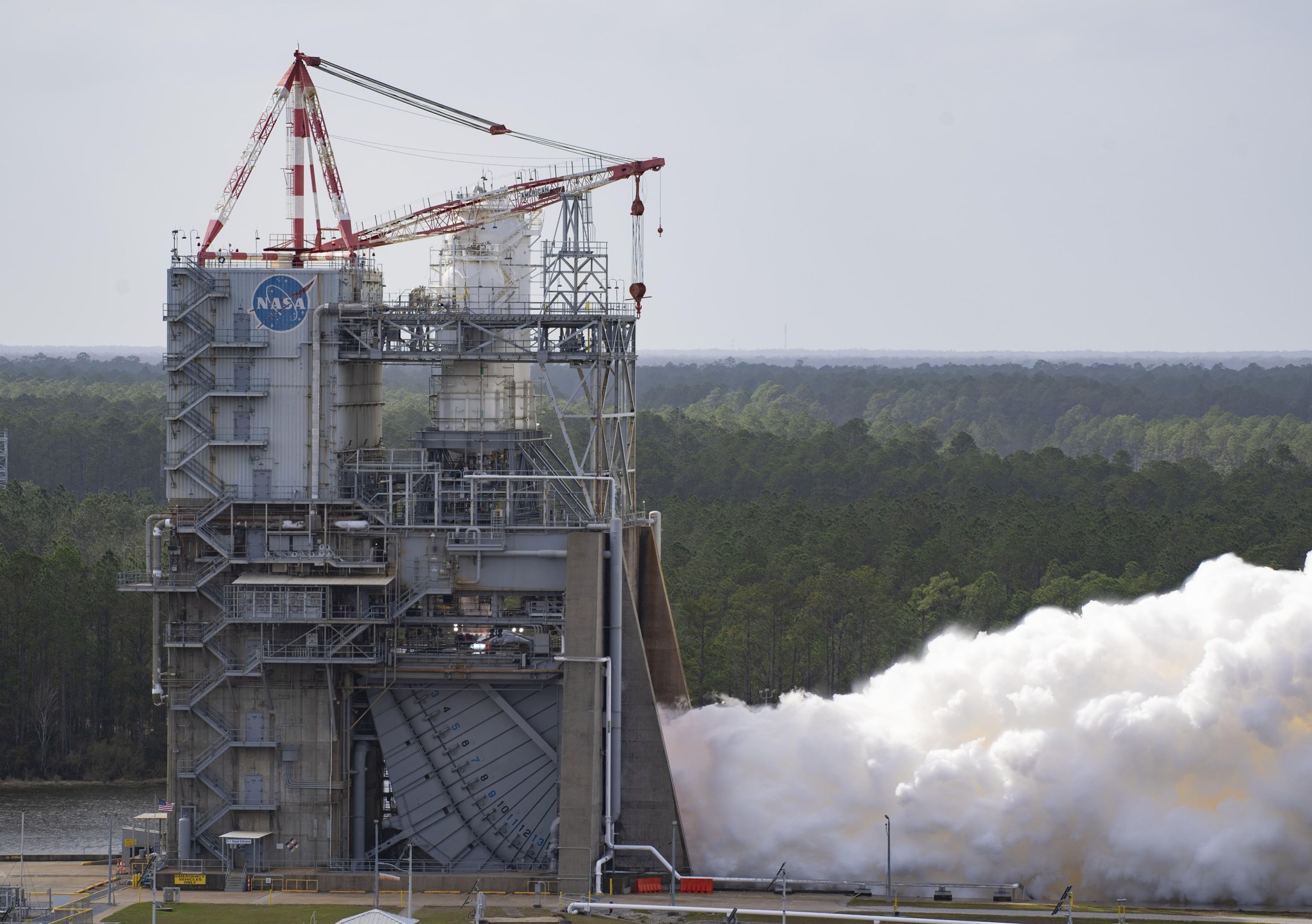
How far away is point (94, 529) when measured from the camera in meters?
140

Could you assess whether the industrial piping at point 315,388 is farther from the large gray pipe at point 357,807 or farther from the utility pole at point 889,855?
the utility pole at point 889,855

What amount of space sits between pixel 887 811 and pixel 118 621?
5948 centimetres

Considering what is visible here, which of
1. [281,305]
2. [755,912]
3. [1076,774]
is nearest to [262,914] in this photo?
[755,912]

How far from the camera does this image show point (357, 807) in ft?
221

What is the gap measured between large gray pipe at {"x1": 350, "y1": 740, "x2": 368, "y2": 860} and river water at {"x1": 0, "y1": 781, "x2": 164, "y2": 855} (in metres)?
16.3

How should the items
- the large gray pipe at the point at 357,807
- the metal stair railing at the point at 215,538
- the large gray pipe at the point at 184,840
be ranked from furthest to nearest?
1. the large gray pipe at the point at 357,807
2. the metal stair railing at the point at 215,538
3. the large gray pipe at the point at 184,840

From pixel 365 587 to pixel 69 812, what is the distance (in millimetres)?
35070

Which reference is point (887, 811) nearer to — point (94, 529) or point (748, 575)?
point (748, 575)

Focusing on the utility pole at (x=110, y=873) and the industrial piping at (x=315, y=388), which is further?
the industrial piping at (x=315, y=388)

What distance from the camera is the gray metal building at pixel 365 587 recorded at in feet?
217

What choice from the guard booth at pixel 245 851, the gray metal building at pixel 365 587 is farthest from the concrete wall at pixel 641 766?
the guard booth at pixel 245 851

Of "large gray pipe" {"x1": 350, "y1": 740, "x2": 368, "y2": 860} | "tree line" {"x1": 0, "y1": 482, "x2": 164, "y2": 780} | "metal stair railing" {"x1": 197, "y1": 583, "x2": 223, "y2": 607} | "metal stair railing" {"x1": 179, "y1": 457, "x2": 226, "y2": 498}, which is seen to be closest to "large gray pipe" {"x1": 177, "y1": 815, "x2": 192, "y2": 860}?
"large gray pipe" {"x1": 350, "y1": 740, "x2": 368, "y2": 860}

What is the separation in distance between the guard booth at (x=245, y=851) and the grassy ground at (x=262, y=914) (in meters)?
3.01

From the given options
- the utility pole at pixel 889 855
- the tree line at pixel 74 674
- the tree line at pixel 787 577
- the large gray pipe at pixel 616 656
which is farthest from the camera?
the tree line at pixel 787 577
